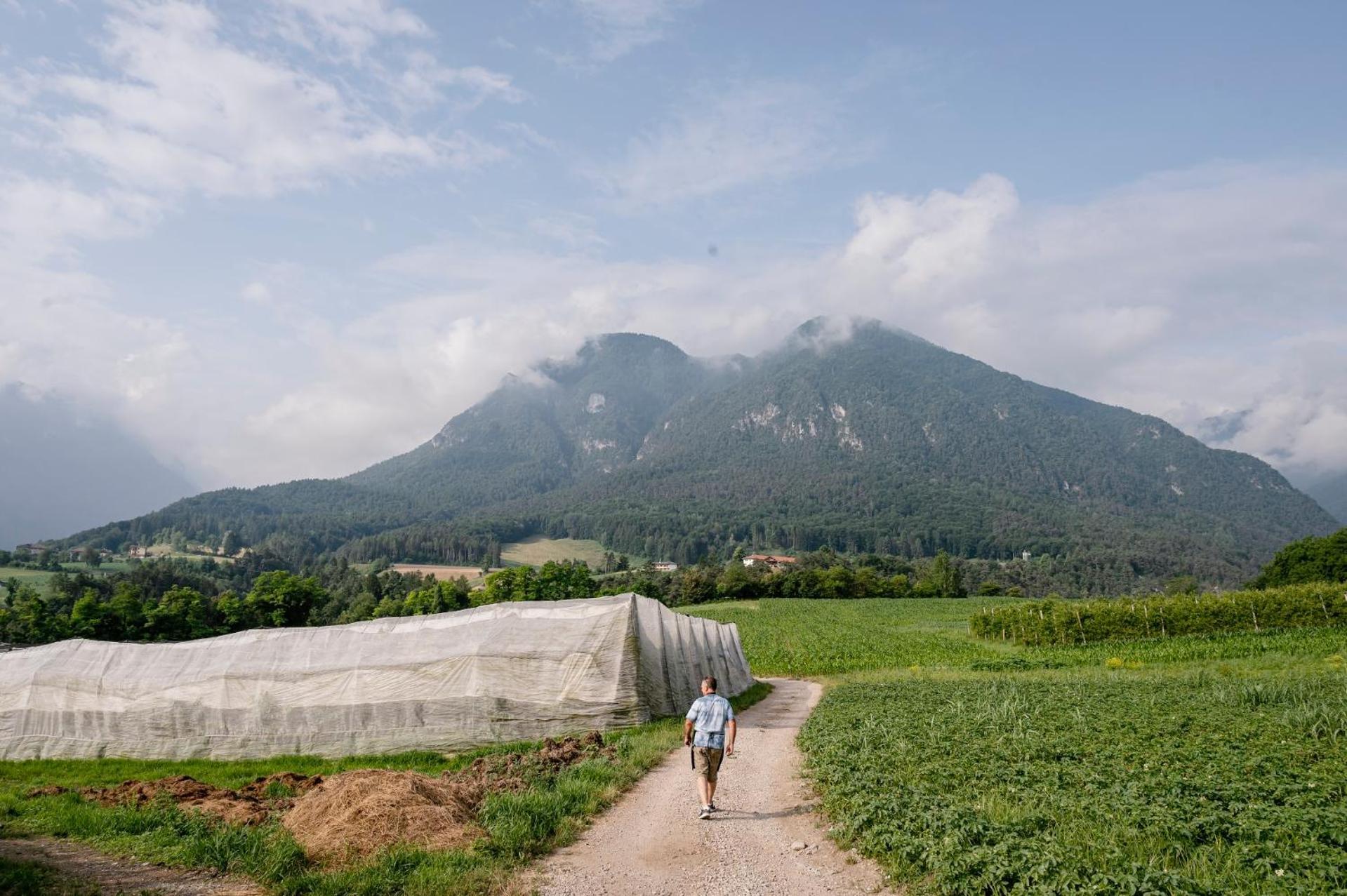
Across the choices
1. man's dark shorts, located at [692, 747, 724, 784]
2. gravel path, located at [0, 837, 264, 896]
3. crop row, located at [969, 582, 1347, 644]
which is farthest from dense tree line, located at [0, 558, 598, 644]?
man's dark shorts, located at [692, 747, 724, 784]

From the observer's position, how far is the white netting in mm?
21891

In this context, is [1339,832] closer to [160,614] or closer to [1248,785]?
[1248,785]

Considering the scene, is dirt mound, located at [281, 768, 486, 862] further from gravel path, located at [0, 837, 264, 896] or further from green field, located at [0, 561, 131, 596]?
green field, located at [0, 561, 131, 596]

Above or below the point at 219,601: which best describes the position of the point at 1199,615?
below

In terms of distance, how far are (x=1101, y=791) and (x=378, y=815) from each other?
10.6 m

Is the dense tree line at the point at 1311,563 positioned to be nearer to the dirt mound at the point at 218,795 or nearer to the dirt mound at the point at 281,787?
the dirt mound at the point at 281,787

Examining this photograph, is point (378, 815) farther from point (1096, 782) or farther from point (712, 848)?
point (1096, 782)

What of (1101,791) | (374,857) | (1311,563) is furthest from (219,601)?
(1311,563)

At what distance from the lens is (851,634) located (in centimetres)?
6469

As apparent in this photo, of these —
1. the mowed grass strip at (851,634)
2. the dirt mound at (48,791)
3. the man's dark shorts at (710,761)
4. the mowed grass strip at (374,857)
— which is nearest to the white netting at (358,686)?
the mowed grass strip at (374,857)

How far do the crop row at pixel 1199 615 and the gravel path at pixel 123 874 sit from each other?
172 ft

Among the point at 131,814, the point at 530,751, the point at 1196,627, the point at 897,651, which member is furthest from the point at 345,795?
the point at 1196,627

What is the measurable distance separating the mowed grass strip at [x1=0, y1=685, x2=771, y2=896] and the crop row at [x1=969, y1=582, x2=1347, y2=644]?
42.5 meters

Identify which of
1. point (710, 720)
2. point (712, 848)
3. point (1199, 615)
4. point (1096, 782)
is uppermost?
point (710, 720)
